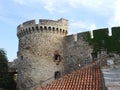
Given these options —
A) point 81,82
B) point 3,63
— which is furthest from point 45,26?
point 81,82

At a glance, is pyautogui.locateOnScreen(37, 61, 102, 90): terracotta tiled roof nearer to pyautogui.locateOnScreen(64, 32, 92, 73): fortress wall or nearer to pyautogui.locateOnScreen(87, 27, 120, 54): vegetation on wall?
pyautogui.locateOnScreen(87, 27, 120, 54): vegetation on wall

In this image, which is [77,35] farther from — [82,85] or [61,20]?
[82,85]

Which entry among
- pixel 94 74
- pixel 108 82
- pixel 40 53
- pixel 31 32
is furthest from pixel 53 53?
pixel 108 82

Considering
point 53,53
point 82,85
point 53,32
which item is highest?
point 53,32

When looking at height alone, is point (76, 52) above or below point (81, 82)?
above

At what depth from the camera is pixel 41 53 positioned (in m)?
23.3

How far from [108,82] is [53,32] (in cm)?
1840

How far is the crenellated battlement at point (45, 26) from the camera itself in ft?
77.5

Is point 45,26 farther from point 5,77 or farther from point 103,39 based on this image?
point 5,77

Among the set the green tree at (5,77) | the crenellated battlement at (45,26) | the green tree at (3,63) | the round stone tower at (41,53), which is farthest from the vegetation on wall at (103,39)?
the green tree at (3,63)

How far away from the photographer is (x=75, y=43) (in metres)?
23.5

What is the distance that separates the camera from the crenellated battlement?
930 inches

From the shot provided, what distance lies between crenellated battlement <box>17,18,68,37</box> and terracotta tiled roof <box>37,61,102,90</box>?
496 inches

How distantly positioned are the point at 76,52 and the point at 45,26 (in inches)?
127
